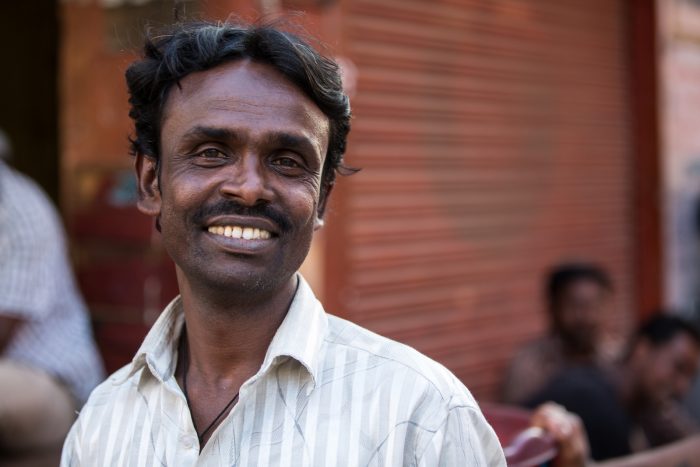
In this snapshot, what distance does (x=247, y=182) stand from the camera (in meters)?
1.59

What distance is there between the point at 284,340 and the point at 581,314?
13.1 feet

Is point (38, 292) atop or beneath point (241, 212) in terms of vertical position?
beneath

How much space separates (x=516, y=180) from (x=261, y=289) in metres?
4.28

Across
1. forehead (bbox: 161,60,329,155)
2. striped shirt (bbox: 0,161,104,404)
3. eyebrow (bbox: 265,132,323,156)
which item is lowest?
striped shirt (bbox: 0,161,104,404)

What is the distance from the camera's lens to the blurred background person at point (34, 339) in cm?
337

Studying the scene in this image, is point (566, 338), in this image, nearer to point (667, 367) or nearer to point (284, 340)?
point (667, 367)

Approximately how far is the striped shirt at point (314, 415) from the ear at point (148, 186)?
10.9 inches

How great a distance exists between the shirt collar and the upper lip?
0.55ft

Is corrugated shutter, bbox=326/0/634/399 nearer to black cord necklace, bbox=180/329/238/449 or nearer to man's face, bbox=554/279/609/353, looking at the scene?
man's face, bbox=554/279/609/353

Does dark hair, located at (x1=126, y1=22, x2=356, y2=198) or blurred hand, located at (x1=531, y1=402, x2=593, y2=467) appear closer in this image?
dark hair, located at (x1=126, y1=22, x2=356, y2=198)

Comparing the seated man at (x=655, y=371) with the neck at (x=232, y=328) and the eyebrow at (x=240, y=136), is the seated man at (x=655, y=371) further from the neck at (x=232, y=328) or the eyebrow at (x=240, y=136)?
the eyebrow at (x=240, y=136)

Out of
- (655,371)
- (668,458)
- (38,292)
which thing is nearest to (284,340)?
(668,458)

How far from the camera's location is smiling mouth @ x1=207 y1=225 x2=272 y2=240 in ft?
5.28

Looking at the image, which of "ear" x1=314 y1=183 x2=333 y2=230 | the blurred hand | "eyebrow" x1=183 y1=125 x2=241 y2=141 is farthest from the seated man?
"eyebrow" x1=183 y1=125 x2=241 y2=141
